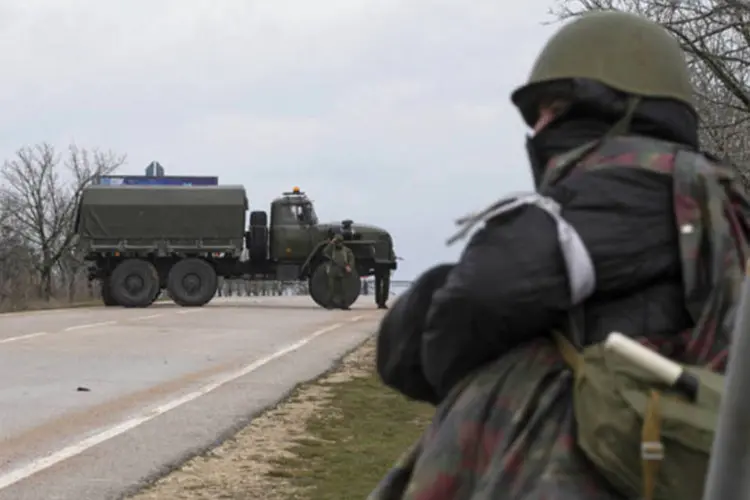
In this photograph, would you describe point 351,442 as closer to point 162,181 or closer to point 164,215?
point 164,215

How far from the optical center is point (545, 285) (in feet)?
6.26

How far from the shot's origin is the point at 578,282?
6.26ft

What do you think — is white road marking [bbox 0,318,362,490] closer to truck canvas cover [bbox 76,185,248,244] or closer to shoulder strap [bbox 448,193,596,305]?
shoulder strap [bbox 448,193,596,305]

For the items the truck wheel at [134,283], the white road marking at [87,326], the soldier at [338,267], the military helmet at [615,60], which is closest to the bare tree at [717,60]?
the military helmet at [615,60]

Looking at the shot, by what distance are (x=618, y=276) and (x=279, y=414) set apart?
763 centimetres

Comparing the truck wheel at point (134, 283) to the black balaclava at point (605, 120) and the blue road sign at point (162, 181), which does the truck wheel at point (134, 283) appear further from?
the black balaclava at point (605, 120)

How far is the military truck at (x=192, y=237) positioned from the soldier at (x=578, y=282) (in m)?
27.4

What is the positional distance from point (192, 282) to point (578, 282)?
92.6 feet

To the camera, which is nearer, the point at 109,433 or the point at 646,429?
the point at 646,429

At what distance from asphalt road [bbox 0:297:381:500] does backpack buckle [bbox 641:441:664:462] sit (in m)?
4.97

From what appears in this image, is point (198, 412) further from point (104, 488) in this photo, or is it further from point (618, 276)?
point (618, 276)

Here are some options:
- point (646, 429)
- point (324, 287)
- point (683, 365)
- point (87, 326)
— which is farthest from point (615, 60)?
point (324, 287)

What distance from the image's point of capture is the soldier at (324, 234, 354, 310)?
28.7 metres

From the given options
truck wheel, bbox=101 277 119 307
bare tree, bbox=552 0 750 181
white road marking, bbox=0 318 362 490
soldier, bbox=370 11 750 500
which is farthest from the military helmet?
→ truck wheel, bbox=101 277 119 307
